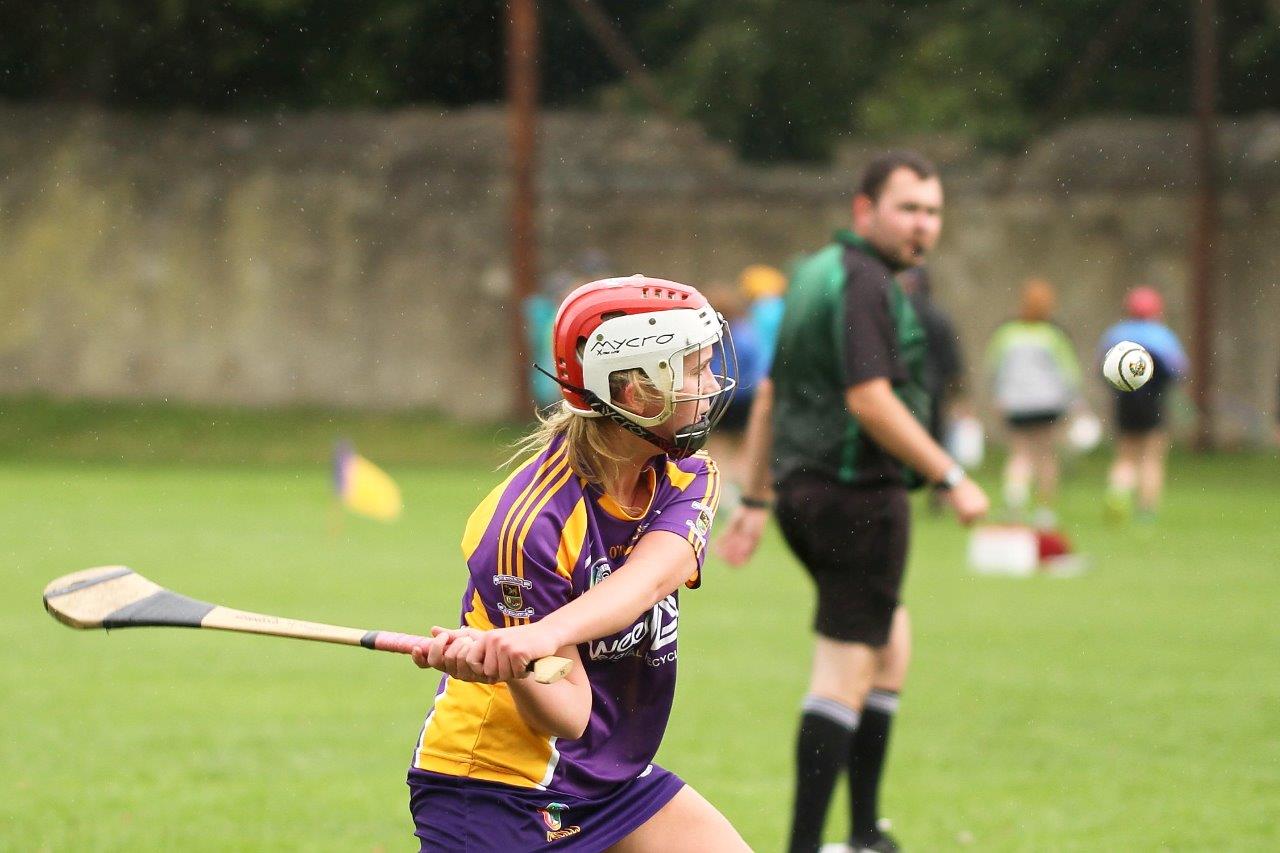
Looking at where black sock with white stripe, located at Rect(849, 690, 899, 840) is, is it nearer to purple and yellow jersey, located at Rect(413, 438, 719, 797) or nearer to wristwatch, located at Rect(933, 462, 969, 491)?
wristwatch, located at Rect(933, 462, 969, 491)

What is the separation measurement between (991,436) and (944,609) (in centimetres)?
1221

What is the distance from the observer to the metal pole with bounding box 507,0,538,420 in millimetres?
22391

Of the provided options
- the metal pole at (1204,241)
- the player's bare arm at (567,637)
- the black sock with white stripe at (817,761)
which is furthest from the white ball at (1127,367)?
the metal pole at (1204,241)

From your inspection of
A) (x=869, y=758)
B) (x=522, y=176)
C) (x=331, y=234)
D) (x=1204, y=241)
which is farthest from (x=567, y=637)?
(x=331, y=234)

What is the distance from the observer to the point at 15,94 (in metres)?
27.9

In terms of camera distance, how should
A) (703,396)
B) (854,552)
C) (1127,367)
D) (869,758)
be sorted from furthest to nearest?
1. (869,758)
2. (854,552)
3. (1127,367)
4. (703,396)

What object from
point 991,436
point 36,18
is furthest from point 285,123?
point 991,436

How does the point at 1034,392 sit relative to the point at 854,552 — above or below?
above

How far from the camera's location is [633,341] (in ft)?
11.8

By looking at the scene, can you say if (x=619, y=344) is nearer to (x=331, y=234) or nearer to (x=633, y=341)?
(x=633, y=341)

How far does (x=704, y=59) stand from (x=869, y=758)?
2174cm

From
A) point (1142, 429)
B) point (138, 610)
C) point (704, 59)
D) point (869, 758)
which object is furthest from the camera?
point (704, 59)

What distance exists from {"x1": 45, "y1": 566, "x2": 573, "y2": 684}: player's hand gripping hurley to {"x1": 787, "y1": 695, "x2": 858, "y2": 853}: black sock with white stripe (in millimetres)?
2078

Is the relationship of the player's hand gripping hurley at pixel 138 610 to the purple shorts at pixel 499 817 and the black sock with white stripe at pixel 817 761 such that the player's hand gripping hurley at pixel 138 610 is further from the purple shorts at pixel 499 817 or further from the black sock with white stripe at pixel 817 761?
→ the black sock with white stripe at pixel 817 761
